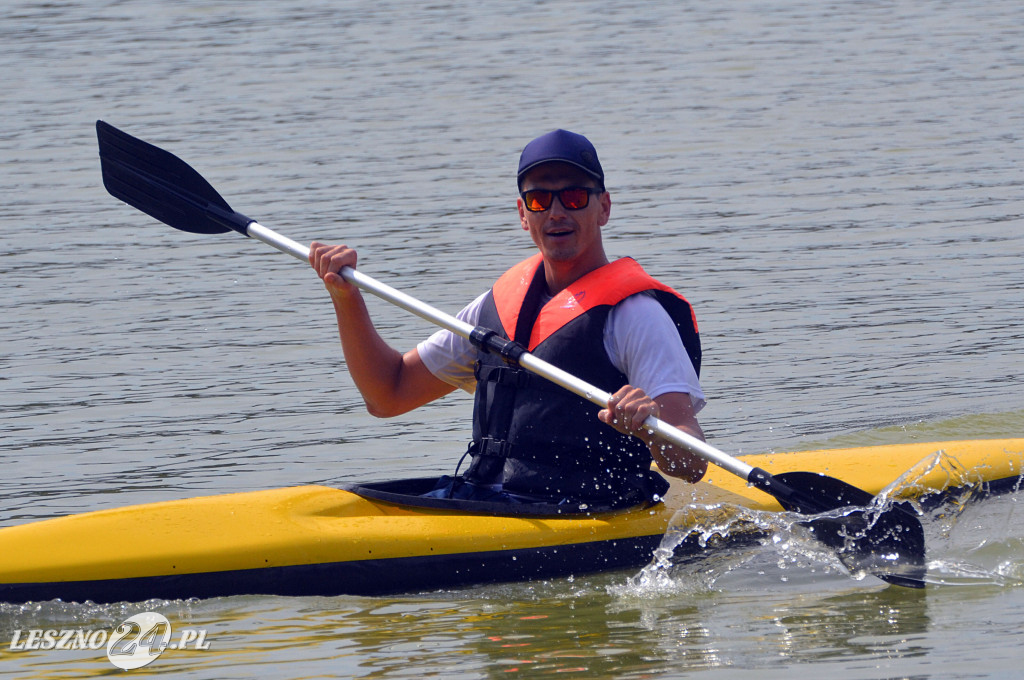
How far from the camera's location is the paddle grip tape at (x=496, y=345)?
4.52 metres

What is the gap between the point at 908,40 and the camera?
19406 millimetres

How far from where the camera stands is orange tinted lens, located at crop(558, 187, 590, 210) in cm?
446

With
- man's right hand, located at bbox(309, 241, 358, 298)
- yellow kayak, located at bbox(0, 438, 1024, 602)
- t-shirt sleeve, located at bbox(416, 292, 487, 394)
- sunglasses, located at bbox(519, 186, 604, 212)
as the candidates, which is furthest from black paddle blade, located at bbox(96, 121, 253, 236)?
sunglasses, located at bbox(519, 186, 604, 212)

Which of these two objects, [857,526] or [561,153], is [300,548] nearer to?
[561,153]

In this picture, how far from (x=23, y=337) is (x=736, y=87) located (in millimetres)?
9986

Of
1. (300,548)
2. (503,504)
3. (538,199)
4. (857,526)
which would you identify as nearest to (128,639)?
(300,548)

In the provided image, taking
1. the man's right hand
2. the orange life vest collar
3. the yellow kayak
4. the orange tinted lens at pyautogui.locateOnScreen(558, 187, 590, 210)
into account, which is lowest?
the yellow kayak

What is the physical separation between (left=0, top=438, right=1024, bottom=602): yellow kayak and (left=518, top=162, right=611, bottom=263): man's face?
83 centimetres

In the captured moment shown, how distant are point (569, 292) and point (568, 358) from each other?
0.67 feet

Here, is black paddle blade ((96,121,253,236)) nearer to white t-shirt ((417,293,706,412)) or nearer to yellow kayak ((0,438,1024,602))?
yellow kayak ((0,438,1024,602))

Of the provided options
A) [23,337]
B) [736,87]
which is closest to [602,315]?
[23,337]

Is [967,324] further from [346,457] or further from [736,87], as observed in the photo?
[736,87]

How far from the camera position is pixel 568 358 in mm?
4535

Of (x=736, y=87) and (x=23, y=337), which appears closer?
(x=23, y=337)
